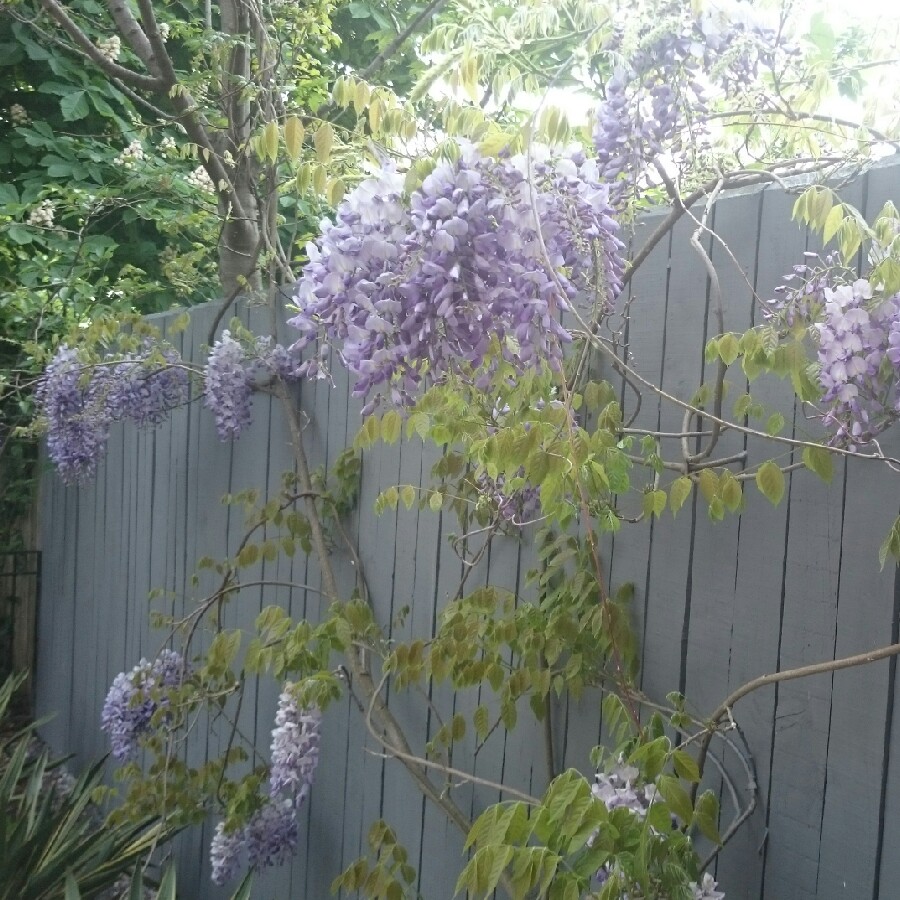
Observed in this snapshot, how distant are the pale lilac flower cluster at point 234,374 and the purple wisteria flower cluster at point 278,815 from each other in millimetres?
986

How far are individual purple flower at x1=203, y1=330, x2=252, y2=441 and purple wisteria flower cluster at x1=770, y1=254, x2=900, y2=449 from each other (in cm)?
A: 210

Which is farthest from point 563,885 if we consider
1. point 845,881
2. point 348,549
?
point 348,549

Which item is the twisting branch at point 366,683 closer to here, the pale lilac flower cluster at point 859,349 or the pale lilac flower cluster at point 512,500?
the pale lilac flower cluster at point 512,500

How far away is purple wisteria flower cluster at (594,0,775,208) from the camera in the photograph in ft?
5.29

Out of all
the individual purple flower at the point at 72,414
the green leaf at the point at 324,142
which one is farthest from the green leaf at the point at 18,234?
the green leaf at the point at 324,142

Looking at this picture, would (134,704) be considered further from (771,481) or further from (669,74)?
(669,74)

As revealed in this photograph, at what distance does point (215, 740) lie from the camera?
137 inches

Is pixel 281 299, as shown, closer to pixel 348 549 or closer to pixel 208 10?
pixel 348 549

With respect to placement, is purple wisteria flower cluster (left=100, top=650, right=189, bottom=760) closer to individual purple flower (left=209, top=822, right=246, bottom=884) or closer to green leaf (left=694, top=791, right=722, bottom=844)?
individual purple flower (left=209, top=822, right=246, bottom=884)

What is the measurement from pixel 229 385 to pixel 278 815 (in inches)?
51.9

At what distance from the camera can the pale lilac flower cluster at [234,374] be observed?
3.11 m

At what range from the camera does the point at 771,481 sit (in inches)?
58.5

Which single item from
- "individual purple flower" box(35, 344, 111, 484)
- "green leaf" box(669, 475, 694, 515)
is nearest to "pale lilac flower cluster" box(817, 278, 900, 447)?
"green leaf" box(669, 475, 694, 515)

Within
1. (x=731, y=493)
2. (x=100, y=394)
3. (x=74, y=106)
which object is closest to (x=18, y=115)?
(x=74, y=106)
